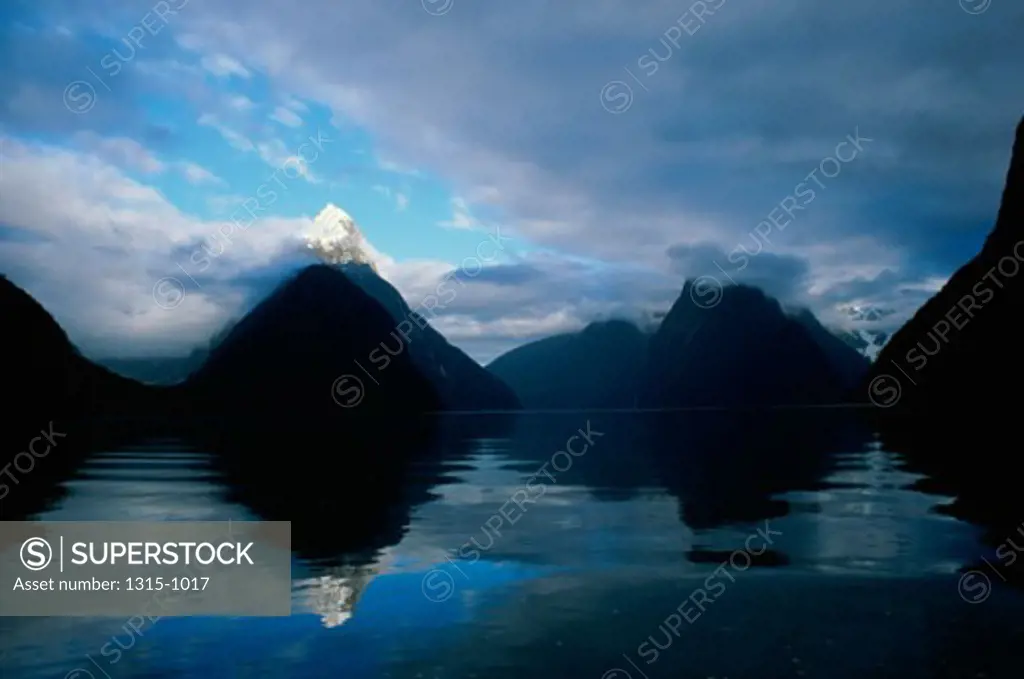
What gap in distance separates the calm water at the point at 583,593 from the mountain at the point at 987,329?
106m

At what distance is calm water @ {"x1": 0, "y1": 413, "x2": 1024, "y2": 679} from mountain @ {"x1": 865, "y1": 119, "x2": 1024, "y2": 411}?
106266 mm

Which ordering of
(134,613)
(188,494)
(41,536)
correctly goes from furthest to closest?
(188,494) → (41,536) → (134,613)

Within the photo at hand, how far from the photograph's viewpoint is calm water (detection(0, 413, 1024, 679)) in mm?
12531

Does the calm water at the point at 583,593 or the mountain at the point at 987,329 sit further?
the mountain at the point at 987,329

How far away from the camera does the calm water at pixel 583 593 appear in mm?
12531

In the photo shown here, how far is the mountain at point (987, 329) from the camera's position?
133250mm

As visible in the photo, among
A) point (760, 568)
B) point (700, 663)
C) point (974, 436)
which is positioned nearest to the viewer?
point (700, 663)

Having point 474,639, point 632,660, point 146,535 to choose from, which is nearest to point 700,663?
point 632,660

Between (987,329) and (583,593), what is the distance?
15209cm

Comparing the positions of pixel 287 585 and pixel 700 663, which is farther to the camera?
pixel 287 585

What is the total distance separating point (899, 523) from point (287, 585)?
19.2 m

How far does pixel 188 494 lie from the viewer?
1310 inches

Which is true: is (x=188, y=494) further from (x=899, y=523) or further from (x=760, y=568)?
(x=899, y=523)

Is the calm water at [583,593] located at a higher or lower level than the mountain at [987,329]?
lower
